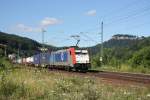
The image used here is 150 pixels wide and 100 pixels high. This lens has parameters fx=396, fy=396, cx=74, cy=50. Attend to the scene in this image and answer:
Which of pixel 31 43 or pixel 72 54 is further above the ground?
pixel 31 43

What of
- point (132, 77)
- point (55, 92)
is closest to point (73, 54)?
point (132, 77)

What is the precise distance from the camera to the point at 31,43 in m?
162

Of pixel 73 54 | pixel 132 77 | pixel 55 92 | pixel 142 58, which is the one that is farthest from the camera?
pixel 142 58

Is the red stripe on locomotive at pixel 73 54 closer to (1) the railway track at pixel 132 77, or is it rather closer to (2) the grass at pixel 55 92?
(1) the railway track at pixel 132 77

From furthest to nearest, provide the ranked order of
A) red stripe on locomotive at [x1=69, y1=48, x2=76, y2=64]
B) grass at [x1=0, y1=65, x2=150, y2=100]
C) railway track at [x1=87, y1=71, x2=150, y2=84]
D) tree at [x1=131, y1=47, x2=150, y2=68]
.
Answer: tree at [x1=131, y1=47, x2=150, y2=68]
red stripe on locomotive at [x1=69, y1=48, x2=76, y2=64]
railway track at [x1=87, y1=71, x2=150, y2=84]
grass at [x1=0, y1=65, x2=150, y2=100]

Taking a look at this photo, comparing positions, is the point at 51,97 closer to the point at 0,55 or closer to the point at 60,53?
the point at 0,55

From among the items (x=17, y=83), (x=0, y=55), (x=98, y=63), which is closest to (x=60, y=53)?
(x=98, y=63)

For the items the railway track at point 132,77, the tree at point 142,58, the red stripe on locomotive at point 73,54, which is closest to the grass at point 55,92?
the railway track at point 132,77

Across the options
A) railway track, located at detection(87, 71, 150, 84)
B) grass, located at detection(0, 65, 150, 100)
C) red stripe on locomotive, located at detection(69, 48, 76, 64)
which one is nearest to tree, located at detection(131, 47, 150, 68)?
red stripe on locomotive, located at detection(69, 48, 76, 64)

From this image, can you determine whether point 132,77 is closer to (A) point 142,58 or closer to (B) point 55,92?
(B) point 55,92

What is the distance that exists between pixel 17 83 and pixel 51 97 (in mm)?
3245

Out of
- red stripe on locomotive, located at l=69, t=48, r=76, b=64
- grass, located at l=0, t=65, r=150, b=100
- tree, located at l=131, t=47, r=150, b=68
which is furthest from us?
tree, located at l=131, t=47, r=150, b=68

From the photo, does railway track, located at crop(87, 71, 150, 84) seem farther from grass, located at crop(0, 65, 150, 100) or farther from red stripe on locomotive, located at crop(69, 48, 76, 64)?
red stripe on locomotive, located at crop(69, 48, 76, 64)

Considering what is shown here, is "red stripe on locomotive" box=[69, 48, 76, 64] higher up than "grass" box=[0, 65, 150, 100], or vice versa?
"red stripe on locomotive" box=[69, 48, 76, 64]
